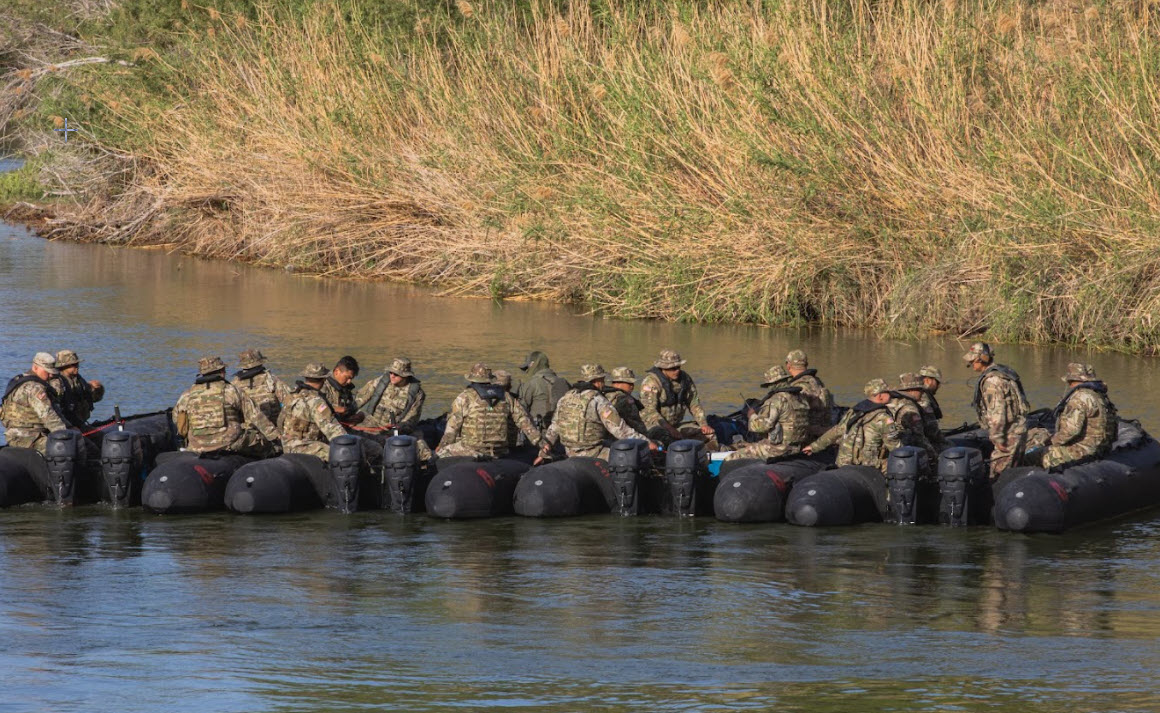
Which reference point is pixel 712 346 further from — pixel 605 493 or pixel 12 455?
pixel 12 455

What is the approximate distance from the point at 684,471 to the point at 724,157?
12.5 m

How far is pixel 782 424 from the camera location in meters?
17.2

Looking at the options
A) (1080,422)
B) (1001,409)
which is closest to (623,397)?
(1001,409)

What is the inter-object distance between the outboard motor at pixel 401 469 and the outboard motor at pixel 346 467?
0.10 m

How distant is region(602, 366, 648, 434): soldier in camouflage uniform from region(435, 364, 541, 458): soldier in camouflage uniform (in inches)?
30.7

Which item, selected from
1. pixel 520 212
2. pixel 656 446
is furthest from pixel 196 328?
pixel 656 446

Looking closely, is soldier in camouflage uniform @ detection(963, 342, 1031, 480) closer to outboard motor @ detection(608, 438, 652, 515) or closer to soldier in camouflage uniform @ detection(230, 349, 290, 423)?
outboard motor @ detection(608, 438, 652, 515)

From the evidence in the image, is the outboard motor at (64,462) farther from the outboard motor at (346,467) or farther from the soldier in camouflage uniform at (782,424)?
the soldier in camouflage uniform at (782,424)

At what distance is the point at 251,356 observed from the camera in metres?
18.1

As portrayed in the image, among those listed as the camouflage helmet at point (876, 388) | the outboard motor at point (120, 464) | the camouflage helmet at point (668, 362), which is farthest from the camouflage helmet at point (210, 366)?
the camouflage helmet at point (876, 388)

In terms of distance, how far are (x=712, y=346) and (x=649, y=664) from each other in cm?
1559

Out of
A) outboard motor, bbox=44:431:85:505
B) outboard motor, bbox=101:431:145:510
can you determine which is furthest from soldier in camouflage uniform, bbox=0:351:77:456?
outboard motor, bbox=101:431:145:510

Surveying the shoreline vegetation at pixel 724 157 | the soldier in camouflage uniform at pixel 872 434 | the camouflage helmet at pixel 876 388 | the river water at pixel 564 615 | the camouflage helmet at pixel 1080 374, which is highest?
the shoreline vegetation at pixel 724 157

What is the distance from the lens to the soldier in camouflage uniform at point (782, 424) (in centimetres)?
1723
